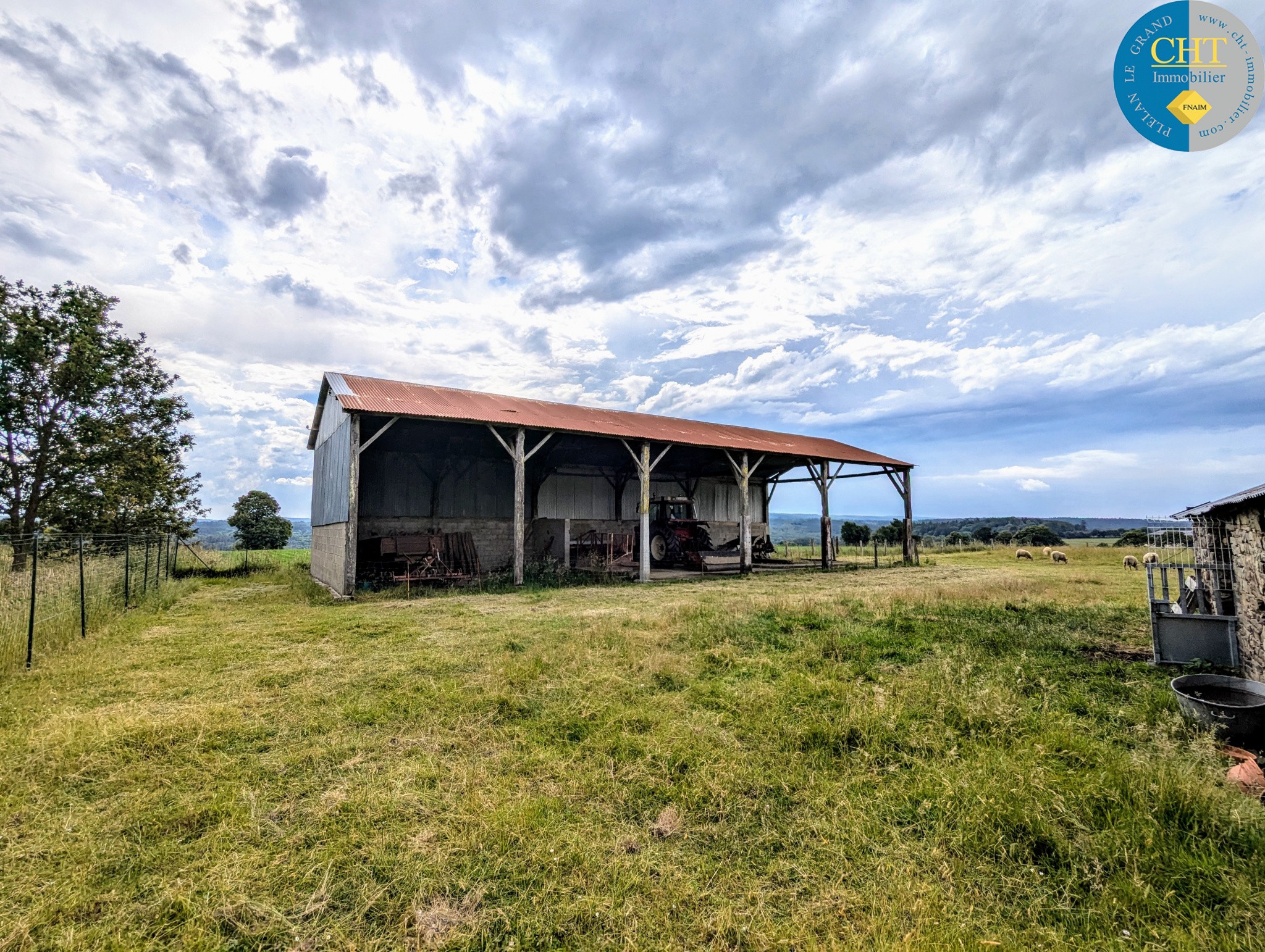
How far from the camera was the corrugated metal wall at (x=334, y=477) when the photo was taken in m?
13.2

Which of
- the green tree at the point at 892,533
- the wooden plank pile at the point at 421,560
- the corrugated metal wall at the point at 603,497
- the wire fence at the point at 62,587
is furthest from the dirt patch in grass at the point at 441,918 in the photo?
the green tree at the point at 892,533

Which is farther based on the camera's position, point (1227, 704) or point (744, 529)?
point (744, 529)

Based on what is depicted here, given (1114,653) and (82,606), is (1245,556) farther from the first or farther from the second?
(82,606)

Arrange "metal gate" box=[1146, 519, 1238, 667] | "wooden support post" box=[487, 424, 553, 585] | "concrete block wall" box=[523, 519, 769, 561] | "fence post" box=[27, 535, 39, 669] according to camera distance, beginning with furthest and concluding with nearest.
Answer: "concrete block wall" box=[523, 519, 769, 561]
"wooden support post" box=[487, 424, 553, 585]
"metal gate" box=[1146, 519, 1238, 667]
"fence post" box=[27, 535, 39, 669]

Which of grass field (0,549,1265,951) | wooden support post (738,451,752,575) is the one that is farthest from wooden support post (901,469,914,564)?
grass field (0,549,1265,951)

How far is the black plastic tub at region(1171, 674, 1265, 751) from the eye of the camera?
411 cm

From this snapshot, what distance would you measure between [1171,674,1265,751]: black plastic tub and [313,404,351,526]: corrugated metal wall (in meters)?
13.4

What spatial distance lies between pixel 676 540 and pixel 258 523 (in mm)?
20665

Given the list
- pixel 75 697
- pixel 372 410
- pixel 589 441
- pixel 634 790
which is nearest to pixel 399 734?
pixel 634 790

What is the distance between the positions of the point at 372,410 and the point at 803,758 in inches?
450

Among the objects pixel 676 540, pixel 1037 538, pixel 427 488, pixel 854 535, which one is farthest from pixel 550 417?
pixel 1037 538

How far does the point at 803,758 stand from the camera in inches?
155

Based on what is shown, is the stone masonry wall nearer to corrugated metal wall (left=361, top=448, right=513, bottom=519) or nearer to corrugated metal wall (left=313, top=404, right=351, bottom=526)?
corrugated metal wall (left=313, top=404, right=351, bottom=526)

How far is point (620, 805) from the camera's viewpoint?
11.0 ft
